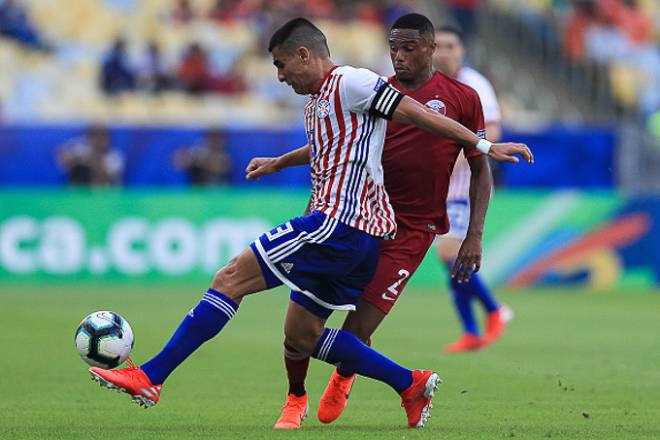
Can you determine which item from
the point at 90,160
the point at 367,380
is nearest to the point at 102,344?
the point at 367,380

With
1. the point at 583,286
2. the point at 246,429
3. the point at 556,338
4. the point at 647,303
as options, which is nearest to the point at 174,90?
the point at 583,286

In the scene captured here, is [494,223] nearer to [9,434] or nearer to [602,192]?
[602,192]

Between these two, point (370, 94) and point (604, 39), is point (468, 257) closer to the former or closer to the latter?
point (370, 94)

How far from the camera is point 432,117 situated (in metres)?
6.61

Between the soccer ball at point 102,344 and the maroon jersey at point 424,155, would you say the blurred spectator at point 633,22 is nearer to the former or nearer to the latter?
the maroon jersey at point 424,155

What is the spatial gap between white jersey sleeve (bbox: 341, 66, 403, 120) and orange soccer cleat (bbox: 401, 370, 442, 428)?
1.42 meters

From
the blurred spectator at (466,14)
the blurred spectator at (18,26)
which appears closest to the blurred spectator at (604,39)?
the blurred spectator at (466,14)

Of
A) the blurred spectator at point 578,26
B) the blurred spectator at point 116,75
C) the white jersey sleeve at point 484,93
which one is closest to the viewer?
the white jersey sleeve at point 484,93

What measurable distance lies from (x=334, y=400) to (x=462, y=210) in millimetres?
3903

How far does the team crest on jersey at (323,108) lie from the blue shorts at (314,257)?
0.48 meters

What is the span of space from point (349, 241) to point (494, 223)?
1327 cm

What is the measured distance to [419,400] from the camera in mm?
7016

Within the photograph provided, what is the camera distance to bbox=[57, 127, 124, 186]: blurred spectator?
19.3m

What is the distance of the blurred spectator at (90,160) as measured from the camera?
1930 centimetres
